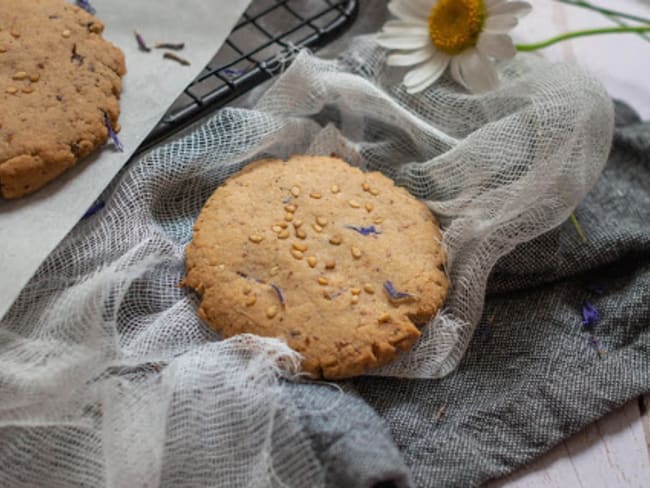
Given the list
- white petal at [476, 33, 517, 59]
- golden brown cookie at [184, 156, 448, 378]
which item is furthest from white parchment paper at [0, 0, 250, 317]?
white petal at [476, 33, 517, 59]

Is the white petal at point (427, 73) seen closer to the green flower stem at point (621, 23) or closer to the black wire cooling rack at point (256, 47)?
the black wire cooling rack at point (256, 47)

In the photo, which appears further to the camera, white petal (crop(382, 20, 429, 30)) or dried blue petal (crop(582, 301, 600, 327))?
white petal (crop(382, 20, 429, 30))

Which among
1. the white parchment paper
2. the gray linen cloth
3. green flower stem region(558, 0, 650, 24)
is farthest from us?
green flower stem region(558, 0, 650, 24)

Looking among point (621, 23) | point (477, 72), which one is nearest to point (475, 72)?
point (477, 72)

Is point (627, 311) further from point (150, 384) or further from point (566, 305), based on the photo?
point (150, 384)

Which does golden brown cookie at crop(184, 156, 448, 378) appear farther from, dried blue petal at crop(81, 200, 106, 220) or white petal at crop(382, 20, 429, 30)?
white petal at crop(382, 20, 429, 30)

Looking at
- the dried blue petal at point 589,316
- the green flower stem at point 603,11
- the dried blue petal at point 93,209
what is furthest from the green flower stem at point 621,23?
the dried blue petal at point 93,209

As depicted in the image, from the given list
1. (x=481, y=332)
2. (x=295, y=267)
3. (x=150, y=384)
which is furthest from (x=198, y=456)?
(x=481, y=332)
